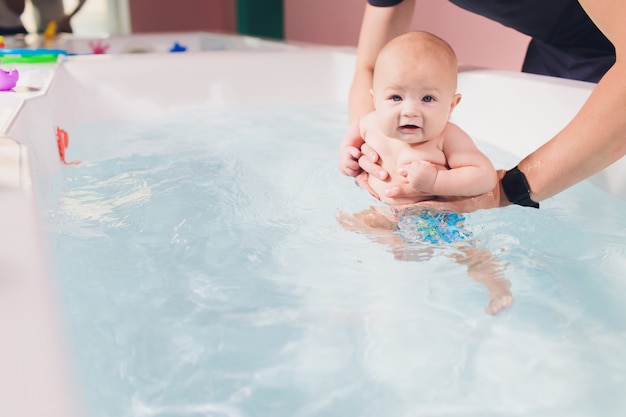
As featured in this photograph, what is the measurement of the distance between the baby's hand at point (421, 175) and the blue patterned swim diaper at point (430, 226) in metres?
0.04

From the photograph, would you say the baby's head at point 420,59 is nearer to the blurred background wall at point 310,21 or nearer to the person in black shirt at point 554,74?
the person in black shirt at point 554,74

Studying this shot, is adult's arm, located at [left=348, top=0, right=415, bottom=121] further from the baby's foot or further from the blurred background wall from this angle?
the blurred background wall

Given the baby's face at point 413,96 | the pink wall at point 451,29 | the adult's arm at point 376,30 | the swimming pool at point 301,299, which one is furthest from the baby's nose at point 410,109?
the pink wall at point 451,29

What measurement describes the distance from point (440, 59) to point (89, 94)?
1226mm

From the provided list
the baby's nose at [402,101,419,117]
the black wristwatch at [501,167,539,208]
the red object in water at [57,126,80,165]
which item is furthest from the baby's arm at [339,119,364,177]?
the red object in water at [57,126,80,165]

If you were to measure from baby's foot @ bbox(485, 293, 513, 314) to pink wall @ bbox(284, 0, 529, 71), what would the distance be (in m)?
2.20

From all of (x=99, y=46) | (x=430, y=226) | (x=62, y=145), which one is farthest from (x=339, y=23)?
(x=430, y=226)

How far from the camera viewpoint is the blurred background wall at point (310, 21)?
3162 millimetres

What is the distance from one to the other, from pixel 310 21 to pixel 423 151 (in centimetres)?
376

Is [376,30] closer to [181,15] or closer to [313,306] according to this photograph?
[313,306]

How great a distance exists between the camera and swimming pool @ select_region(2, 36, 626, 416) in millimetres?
629

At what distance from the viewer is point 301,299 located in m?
0.82

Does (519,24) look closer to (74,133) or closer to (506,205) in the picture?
(506,205)

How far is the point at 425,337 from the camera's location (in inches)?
29.5
